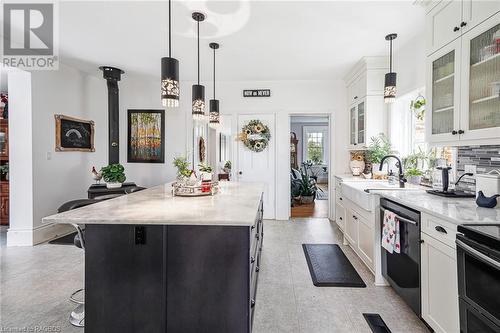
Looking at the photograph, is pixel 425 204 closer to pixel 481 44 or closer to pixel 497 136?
pixel 497 136

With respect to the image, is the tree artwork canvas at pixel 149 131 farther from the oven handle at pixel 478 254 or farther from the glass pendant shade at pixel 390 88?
the oven handle at pixel 478 254

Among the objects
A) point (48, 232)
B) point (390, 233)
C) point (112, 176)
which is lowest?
point (48, 232)

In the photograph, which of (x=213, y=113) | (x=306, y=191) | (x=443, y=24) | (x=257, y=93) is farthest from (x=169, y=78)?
(x=306, y=191)

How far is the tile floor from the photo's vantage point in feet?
6.74

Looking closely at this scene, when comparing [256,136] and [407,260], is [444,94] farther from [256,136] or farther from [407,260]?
[256,136]

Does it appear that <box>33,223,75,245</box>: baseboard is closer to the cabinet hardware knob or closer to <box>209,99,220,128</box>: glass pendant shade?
<box>209,99,220,128</box>: glass pendant shade

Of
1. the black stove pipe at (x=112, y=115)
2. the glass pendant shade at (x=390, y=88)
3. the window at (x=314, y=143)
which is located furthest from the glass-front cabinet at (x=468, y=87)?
the window at (x=314, y=143)

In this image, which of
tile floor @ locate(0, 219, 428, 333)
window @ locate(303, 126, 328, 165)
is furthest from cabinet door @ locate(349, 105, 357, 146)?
window @ locate(303, 126, 328, 165)

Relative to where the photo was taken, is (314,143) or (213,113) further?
(314,143)

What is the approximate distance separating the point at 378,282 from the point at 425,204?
3.59 ft

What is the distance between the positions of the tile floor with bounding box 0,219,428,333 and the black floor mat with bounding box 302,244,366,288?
0.08m

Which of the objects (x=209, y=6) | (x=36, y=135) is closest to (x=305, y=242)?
(x=209, y=6)

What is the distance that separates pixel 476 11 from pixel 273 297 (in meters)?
2.65

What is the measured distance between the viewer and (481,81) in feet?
6.19
